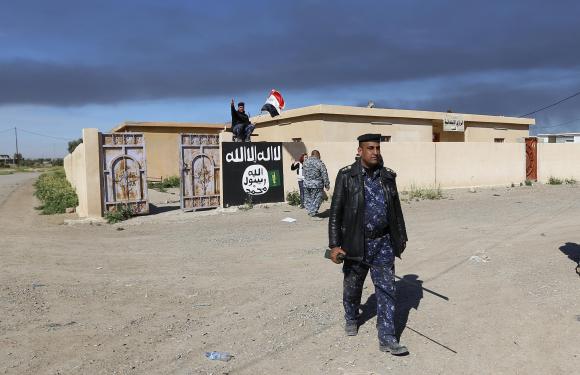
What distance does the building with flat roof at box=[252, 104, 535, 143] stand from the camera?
18938 mm

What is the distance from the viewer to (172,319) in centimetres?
520

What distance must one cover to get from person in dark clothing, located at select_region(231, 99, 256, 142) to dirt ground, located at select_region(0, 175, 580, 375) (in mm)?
4925

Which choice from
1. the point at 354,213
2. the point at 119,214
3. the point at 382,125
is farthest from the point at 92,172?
the point at 382,125

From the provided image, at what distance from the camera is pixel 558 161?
24906 millimetres

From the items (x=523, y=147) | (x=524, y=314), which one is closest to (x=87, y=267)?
(x=524, y=314)

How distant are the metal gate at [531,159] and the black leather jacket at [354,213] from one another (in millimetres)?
21724

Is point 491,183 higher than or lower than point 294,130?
lower

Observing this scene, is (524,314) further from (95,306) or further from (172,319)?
(95,306)

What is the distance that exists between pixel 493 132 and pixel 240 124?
55.5ft

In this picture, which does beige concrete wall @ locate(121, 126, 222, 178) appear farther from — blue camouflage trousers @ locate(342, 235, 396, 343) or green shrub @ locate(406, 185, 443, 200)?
blue camouflage trousers @ locate(342, 235, 396, 343)

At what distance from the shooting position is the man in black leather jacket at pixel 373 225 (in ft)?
14.1

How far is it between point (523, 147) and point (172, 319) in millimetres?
21556

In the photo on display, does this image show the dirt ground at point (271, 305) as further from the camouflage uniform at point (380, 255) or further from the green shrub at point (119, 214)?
the green shrub at point (119, 214)

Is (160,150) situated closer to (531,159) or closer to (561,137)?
(531,159)
